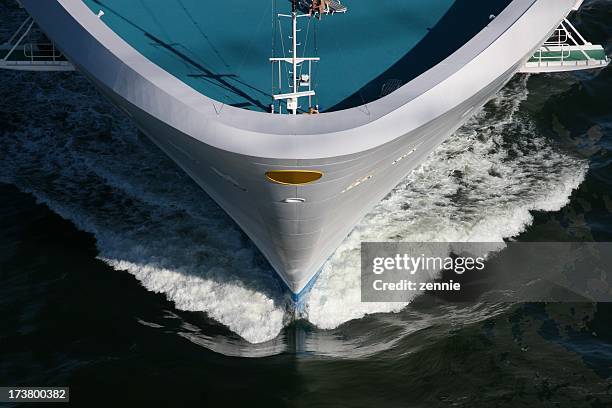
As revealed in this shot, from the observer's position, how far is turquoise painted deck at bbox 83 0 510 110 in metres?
20.5

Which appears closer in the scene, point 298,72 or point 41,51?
point 298,72

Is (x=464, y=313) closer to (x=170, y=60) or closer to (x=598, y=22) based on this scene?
(x=170, y=60)

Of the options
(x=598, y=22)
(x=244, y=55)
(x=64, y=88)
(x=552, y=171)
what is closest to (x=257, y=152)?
(x=244, y=55)

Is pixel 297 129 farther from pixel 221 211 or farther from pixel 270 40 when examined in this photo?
pixel 221 211

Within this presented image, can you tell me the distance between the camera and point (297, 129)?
1719 cm

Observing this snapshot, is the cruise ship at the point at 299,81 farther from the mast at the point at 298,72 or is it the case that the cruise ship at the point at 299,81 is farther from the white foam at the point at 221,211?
the white foam at the point at 221,211

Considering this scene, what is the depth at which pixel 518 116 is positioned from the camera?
29656mm

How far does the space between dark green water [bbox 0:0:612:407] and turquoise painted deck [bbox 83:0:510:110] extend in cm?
547

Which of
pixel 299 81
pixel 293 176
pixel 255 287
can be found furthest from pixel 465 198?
pixel 293 176

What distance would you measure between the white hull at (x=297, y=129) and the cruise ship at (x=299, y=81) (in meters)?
0.04

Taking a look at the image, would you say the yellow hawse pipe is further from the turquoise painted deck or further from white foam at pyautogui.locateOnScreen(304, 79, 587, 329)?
white foam at pyautogui.locateOnScreen(304, 79, 587, 329)

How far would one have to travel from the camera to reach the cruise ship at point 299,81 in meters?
17.5

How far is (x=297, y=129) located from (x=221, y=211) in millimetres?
9253

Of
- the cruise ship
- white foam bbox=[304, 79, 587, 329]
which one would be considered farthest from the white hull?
white foam bbox=[304, 79, 587, 329]
